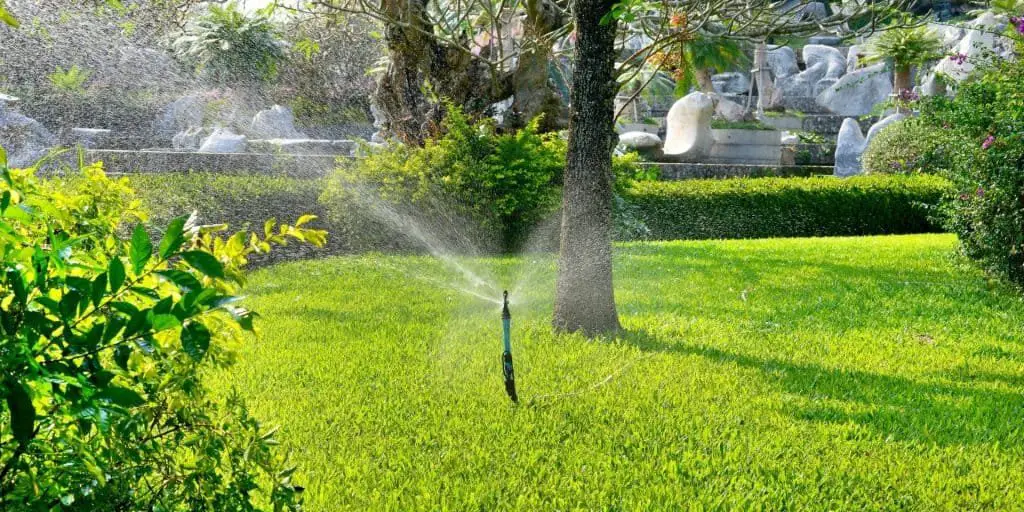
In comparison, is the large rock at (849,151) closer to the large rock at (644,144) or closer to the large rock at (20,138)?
the large rock at (644,144)

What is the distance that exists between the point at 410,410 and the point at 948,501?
1.89 meters

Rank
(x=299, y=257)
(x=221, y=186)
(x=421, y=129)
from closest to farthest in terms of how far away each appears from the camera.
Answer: (x=299, y=257), (x=221, y=186), (x=421, y=129)

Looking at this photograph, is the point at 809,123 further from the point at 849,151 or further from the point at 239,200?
the point at 239,200

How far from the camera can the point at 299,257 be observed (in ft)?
26.3

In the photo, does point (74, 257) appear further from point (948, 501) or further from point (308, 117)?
point (308, 117)

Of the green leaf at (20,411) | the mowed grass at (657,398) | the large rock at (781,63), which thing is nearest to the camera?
the green leaf at (20,411)

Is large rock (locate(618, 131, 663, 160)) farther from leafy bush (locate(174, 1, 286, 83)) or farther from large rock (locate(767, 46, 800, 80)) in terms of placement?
large rock (locate(767, 46, 800, 80))

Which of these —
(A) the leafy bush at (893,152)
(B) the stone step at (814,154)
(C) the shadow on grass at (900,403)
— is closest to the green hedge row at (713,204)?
(A) the leafy bush at (893,152)

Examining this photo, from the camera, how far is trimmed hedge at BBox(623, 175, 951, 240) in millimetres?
10539

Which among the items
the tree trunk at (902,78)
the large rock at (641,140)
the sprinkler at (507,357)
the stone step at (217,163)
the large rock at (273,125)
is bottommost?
the sprinkler at (507,357)

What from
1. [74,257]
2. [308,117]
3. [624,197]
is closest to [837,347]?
[74,257]

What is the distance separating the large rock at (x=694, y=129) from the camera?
691 inches

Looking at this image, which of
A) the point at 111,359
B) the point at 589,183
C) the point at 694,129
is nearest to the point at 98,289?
the point at 111,359

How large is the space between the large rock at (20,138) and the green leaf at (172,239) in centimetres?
1493
